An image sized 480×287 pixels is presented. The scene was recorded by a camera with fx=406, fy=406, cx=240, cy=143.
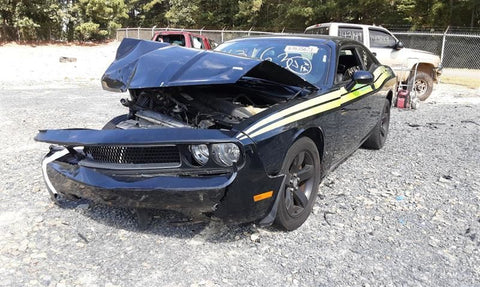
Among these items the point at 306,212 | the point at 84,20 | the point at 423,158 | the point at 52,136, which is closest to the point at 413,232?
the point at 306,212

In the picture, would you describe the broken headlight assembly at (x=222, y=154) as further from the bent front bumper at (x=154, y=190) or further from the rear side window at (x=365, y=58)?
the rear side window at (x=365, y=58)

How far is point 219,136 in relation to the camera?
8.75 ft

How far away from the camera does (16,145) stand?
5527 mm

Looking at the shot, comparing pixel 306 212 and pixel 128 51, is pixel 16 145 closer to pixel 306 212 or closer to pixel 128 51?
pixel 128 51

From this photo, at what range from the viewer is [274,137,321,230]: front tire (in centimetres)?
306

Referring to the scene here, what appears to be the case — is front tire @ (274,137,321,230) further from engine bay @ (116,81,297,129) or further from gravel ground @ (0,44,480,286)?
engine bay @ (116,81,297,129)

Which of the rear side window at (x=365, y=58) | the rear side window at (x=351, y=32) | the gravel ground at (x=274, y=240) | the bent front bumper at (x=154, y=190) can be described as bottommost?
the gravel ground at (x=274, y=240)

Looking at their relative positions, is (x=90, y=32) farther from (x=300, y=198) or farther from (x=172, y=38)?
(x=300, y=198)

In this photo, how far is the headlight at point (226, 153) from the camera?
8.84 ft

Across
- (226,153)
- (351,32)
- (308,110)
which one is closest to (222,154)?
(226,153)

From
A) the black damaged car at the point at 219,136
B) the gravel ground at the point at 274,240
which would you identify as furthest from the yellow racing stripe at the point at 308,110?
the gravel ground at the point at 274,240

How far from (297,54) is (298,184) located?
5.29ft

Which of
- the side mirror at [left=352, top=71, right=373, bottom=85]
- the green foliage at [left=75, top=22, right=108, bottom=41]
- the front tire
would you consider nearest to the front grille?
the front tire

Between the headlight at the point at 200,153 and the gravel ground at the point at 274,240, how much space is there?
555mm
